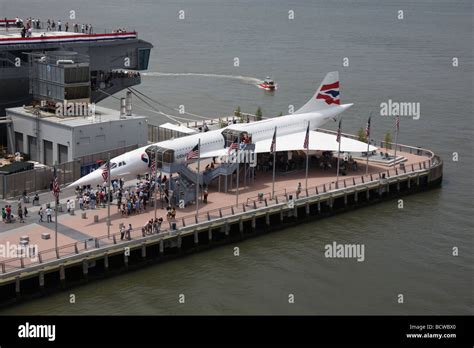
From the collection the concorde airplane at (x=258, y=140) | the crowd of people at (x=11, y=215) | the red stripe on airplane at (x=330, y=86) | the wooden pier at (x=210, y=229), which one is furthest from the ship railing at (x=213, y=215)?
the red stripe on airplane at (x=330, y=86)

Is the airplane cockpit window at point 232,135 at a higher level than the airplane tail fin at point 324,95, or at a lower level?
lower

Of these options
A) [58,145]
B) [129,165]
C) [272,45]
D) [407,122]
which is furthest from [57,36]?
[272,45]

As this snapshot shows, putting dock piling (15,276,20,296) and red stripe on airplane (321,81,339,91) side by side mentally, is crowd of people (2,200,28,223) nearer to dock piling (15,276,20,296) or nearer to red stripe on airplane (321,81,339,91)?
dock piling (15,276,20,296)

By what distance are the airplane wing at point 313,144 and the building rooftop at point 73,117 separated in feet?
34.2

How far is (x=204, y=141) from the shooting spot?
60.0 metres

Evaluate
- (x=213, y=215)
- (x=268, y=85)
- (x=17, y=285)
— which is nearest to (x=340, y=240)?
(x=213, y=215)

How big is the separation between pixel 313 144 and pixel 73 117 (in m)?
19.0

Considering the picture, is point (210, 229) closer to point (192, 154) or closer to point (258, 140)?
point (192, 154)

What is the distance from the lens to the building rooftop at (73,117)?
60.1m

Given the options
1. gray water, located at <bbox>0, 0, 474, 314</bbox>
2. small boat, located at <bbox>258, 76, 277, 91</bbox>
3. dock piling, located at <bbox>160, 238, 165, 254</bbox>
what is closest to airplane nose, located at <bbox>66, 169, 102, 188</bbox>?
dock piling, located at <bbox>160, 238, 165, 254</bbox>

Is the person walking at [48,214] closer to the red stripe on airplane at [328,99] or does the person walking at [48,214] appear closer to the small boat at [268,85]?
the red stripe on airplane at [328,99]

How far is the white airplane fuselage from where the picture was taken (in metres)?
54.9

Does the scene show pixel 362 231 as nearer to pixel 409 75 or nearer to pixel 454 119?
pixel 454 119
